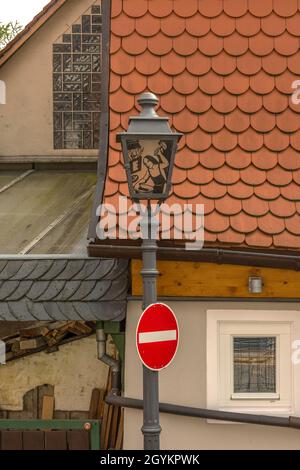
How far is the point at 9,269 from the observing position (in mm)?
7734

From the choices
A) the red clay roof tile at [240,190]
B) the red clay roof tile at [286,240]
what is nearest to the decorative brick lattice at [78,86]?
the red clay roof tile at [240,190]

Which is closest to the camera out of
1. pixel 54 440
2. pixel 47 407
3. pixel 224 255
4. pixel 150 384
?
pixel 150 384

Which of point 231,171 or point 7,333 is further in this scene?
point 7,333

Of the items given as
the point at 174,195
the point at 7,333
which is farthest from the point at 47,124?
the point at 174,195

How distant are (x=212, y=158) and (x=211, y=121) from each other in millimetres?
349

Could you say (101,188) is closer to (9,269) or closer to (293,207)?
(9,269)

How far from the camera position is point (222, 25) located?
8.11m

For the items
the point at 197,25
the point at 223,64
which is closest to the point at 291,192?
the point at 223,64

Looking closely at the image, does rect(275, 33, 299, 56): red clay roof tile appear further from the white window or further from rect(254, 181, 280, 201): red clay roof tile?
the white window

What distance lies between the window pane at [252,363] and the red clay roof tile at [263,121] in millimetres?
1788

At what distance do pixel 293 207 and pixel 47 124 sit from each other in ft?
13.8

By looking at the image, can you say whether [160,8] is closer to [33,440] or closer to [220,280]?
[220,280]

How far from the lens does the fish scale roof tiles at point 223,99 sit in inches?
297

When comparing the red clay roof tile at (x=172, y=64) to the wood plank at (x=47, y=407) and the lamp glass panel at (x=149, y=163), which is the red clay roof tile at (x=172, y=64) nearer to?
the lamp glass panel at (x=149, y=163)
